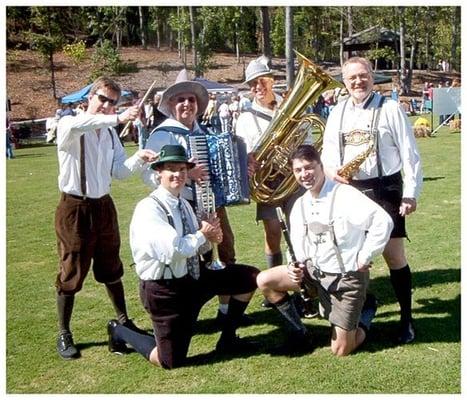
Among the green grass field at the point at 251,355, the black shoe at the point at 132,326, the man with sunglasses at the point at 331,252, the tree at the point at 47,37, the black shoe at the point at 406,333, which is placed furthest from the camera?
the tree at the point at 47,37

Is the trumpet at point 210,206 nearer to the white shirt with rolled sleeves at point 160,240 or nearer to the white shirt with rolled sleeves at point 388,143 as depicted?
the white shirt with rolled sleeves at point 160,240

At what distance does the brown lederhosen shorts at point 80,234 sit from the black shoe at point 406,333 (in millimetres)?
2195

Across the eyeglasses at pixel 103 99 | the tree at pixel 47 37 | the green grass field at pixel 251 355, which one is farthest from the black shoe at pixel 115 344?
the tree at pixel 47 37

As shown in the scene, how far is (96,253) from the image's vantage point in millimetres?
4484

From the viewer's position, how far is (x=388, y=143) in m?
4.30

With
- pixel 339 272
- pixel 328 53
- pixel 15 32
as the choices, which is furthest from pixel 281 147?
pixel 328 53

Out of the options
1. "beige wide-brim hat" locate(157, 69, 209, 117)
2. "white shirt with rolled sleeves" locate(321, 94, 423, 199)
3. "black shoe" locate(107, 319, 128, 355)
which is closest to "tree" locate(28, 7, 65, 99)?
"beige wide-brim hat" locate(157, 69, 209, 117)

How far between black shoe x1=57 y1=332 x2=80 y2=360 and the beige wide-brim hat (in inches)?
70.7

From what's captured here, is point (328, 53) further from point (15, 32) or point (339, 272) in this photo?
point (339, 272)

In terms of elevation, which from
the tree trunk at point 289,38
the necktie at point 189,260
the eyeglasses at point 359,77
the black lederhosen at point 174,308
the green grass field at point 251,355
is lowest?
the green grass field at point 251,355

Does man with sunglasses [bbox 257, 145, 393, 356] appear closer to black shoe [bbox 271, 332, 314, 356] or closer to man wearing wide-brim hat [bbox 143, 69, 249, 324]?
black shoe [bbox 271, 332, 314, 356]

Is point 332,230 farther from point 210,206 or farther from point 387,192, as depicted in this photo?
point 210,206

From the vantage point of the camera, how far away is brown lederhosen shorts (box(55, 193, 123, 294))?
169 inches

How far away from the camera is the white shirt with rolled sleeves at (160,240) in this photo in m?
3.87
